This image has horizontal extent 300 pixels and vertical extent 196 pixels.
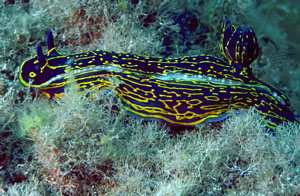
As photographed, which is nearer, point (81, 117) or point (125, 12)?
point (81, 117)

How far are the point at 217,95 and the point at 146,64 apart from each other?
117cm

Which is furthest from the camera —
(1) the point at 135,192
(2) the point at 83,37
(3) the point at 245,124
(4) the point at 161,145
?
(2) the point at 83,37

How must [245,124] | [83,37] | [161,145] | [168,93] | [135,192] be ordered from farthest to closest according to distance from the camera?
[83,37] < [168,93] < [161,145] < [245,124] < [135,192]

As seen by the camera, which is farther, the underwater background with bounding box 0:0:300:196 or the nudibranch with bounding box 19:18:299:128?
the nudibranch with bounding box 19:18:299:128

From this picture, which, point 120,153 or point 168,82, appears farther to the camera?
point 168,82

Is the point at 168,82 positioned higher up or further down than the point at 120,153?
higher up

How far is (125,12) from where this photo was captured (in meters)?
4.04

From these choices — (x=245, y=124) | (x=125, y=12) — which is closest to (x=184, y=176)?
(x=245, y=124)

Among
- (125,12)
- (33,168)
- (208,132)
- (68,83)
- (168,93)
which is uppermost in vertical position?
(125,12)

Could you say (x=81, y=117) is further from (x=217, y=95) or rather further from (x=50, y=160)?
(x=217, y=95)

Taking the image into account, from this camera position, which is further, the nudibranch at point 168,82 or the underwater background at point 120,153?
the nudibranch at point 168,82

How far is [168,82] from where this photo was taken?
3605 millimetres

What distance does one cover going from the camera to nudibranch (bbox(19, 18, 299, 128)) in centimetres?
345

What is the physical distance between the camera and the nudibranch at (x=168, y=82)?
3449mm
